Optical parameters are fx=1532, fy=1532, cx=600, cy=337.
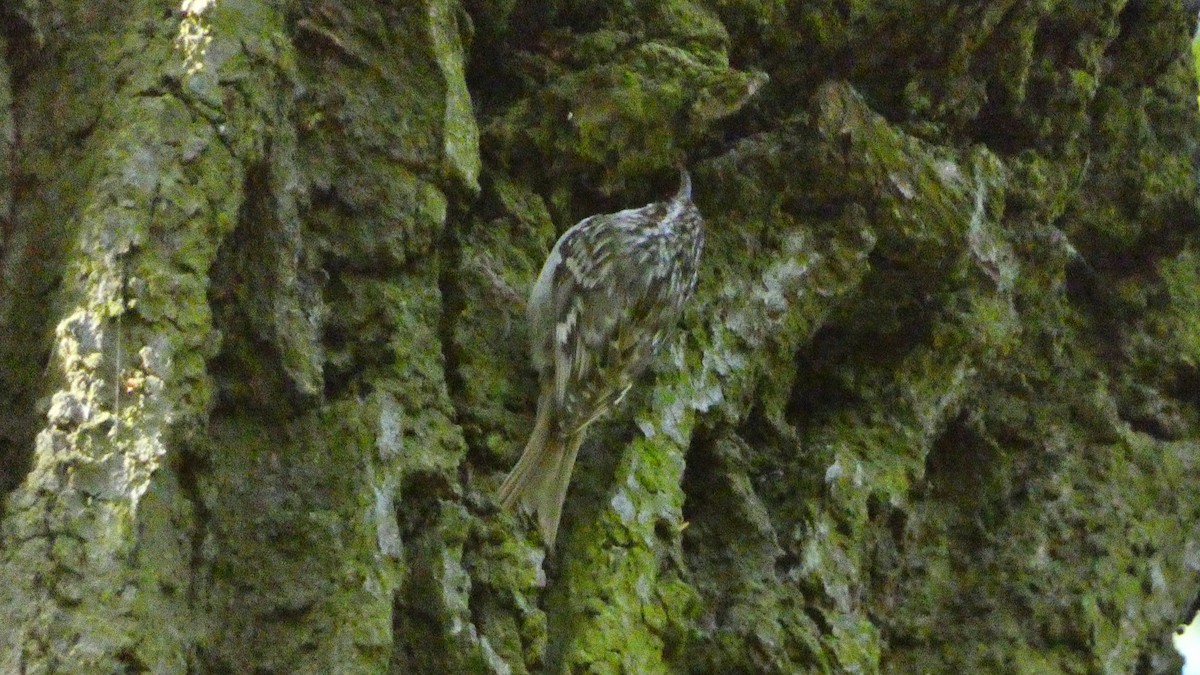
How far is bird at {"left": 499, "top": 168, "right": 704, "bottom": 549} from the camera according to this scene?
6.82ft

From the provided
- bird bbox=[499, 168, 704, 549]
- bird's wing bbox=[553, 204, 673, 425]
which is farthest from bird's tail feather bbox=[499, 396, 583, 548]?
bird's wing bbox=[553, 204, 673, 425]

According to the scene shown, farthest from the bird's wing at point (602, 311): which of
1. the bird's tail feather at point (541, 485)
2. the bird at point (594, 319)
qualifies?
the bird's tail feather at point (541, 485)

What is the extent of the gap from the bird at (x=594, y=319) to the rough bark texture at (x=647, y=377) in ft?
0.13

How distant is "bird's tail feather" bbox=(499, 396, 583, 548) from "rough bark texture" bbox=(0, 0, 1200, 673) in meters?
0.04

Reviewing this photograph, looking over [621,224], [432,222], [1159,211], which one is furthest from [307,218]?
[1159,211]

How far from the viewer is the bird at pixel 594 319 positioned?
2080 mm

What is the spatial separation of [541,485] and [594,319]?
70cm

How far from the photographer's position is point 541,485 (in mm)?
2051

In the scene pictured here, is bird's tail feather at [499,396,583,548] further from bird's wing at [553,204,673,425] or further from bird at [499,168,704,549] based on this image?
bird's wing at [553,204,673,425]

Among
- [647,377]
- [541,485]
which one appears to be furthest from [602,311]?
[541,485]

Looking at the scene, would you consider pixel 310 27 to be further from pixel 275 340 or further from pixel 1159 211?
pixel 1159 211

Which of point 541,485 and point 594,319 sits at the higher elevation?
point 594,319

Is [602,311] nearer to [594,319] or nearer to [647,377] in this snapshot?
[594,319]

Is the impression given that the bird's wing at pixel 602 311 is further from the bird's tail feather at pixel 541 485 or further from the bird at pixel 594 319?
the bird's tail feather at pixel 541 485
